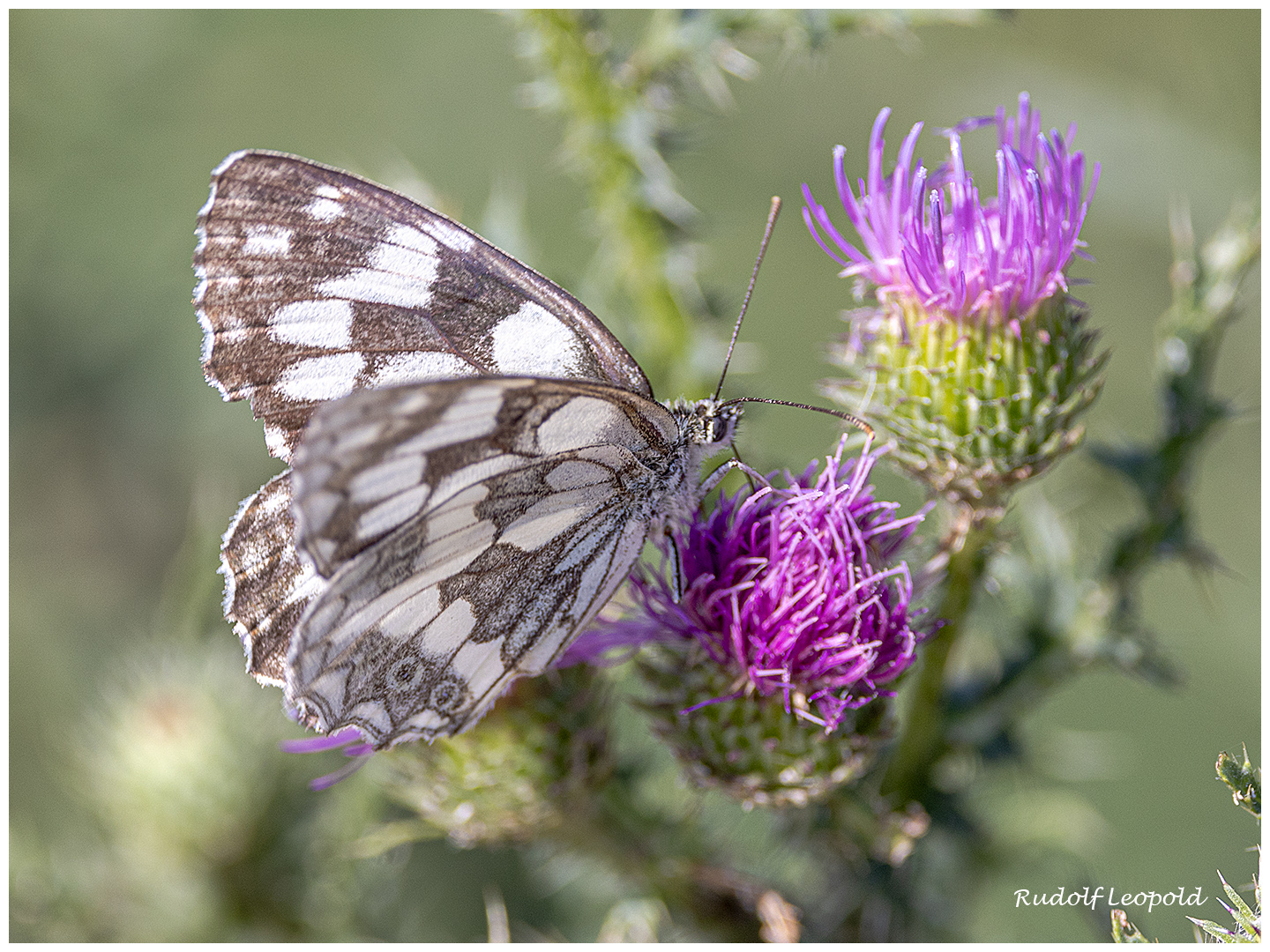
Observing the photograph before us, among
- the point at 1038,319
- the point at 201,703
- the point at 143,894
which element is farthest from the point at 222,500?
the point at 1038,319

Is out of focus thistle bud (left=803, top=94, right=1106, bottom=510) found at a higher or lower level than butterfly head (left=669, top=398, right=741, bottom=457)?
higher

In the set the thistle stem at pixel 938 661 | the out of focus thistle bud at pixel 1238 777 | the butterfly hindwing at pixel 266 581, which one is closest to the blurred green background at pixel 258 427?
the thistle stem at pixel 938 661

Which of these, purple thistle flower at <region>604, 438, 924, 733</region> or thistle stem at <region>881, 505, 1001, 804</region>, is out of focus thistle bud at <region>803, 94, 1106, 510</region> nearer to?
thistle stem at <region>881, 505, 1001, 804</region>

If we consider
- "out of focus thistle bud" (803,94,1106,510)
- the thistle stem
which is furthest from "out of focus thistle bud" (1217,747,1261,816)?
"out of focus thistle bud" (803,94,1106,510)

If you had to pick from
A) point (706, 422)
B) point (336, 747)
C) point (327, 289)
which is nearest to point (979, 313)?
point (706, 422)

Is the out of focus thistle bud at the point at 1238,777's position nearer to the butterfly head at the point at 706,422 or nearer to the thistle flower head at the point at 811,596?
the thistle flower head at the point at 811,596
